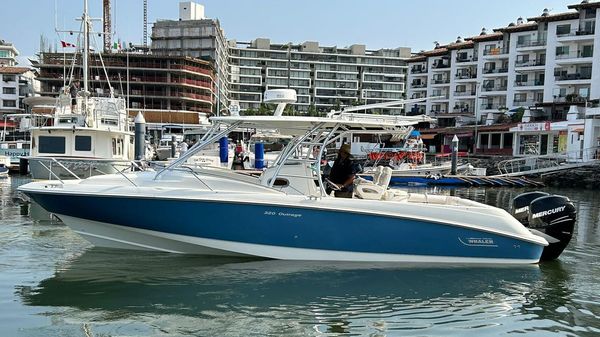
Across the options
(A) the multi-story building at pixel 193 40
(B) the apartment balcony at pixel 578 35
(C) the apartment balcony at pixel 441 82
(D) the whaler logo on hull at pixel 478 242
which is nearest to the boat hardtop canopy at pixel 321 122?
(D) the whaler logo on hull at pixel 478 242

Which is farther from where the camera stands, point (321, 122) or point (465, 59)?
point (465, 59)

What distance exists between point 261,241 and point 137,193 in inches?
84.1

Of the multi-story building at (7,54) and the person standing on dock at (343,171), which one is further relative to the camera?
the multi-story building at (7,54)

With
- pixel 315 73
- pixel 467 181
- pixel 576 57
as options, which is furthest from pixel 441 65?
pixel 467 181

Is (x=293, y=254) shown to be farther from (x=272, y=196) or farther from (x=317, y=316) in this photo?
(x=317, y=316)

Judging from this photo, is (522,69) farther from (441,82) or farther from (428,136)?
(441,82)

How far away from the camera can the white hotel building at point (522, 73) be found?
59062mm

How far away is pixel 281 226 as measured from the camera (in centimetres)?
871

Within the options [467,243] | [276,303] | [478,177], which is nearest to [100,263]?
[276,303]

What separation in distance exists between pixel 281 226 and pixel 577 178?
108 ft

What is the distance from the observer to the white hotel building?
2325 inches

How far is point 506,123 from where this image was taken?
6256 cm

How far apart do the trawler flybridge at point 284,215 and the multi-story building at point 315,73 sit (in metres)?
103

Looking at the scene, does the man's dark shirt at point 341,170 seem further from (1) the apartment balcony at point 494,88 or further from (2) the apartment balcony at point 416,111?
(2) the apartment balcony at point 416,111
